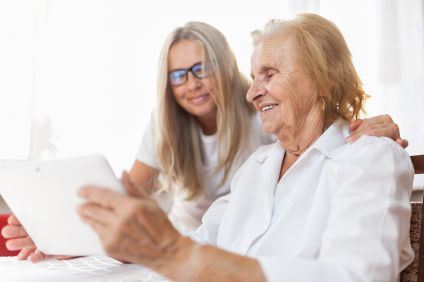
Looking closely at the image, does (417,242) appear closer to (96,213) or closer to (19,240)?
(96,213)

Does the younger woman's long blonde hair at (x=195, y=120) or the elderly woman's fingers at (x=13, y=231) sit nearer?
the elderly woman's fingers at (x=13, y=231)

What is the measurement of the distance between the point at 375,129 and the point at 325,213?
0.22 metres

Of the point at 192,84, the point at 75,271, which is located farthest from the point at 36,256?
the point at 192,84

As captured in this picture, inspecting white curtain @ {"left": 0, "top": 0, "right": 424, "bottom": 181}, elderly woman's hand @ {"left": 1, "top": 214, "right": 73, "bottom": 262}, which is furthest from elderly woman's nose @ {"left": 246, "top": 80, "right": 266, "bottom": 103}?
white curtain @ {"left": 0, "top": 0, "right": 424, "bottom": 181}

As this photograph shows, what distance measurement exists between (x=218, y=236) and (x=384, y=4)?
199 centimetres

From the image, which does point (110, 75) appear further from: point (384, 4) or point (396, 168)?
point (396, 168)

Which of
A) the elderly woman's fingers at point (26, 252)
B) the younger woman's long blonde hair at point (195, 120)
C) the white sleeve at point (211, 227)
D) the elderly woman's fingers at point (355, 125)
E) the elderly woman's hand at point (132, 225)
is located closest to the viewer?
the elderly woman's hand at point (132, 225)

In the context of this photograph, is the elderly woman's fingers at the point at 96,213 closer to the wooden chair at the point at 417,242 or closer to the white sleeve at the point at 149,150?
the wooden chair at the point at 417,242

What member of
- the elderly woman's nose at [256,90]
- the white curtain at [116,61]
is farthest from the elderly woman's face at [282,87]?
the white curtain at [116,61]

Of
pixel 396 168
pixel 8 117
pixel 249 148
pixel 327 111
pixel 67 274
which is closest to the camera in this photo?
pixel 396 168

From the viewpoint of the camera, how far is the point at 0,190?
3.48ft

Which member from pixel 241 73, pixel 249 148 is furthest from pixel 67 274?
pixel 241 73

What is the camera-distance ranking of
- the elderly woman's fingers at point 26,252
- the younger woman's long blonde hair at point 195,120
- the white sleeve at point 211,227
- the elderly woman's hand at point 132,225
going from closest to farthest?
the elderly woman's hand at point 132,225, the elderly woman's fingers at point 26,252, the white sleeve at point 211,227, the younger woman's long blonde hair at point 195,120

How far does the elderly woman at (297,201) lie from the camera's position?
77 centimetres
